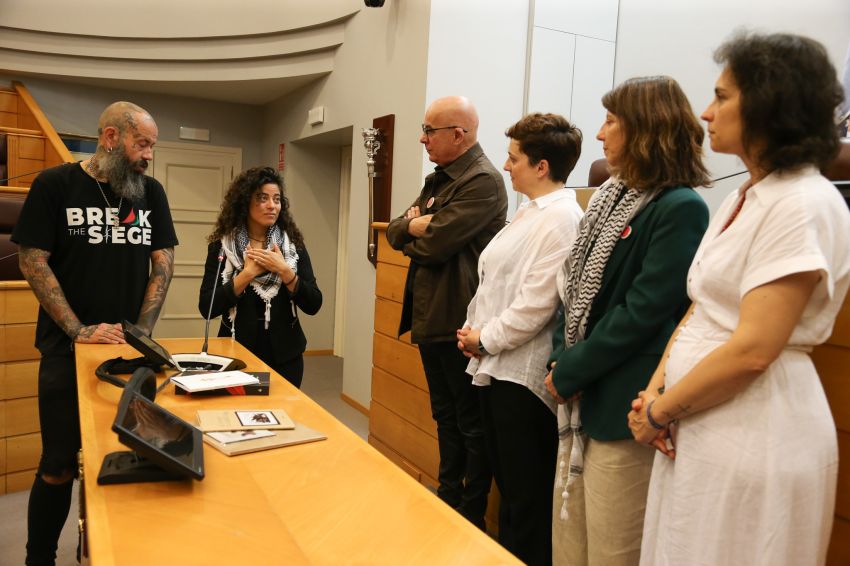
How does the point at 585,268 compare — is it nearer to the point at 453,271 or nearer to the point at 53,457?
the point at 453,271

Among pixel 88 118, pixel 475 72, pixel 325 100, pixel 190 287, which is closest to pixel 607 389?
pixel 475 72

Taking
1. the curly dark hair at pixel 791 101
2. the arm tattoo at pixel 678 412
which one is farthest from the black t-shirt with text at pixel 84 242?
the curly dark hair at pixel 791 101

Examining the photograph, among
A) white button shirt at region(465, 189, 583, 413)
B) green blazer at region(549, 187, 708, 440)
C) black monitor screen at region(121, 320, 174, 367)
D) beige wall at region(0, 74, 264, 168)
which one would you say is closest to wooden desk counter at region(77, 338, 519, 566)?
black monitor screen at region(121, 320, 174, 367)

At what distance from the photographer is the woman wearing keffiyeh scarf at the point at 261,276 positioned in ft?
7.98

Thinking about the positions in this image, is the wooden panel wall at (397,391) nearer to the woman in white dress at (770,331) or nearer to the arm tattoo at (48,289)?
the arm tattoo at (48,289)

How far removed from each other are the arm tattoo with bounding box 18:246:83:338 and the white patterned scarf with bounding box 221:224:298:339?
54cm

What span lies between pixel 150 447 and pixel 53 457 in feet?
4.00

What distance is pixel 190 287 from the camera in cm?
684

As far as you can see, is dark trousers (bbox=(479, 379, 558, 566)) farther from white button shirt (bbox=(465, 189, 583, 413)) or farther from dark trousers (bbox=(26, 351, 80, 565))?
dark trousers (bbox=(26, 351, 80, 565))

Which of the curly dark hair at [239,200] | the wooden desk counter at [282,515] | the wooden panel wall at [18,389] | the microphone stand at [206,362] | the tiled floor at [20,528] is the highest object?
the curly dark hair at [239,200]

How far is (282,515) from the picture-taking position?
1.09 metres

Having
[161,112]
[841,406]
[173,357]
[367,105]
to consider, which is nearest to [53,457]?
[173,357]

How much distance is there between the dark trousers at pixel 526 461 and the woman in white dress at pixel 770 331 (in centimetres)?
72

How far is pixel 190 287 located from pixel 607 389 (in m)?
6.04
